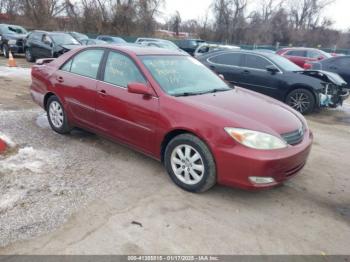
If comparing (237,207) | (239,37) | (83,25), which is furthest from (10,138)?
(239,37)

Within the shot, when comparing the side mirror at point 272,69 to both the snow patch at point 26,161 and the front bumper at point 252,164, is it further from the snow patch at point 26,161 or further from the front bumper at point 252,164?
the snow patch at point 26,161

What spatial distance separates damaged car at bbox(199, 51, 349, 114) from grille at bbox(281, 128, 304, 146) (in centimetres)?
474

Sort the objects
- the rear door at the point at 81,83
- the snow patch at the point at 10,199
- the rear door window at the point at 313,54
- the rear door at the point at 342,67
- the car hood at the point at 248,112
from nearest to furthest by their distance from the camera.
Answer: the snow patch at the point at 10,199, the car hood at the point at 248,112, the rear door at the point at 81,83, the rear door at the point at 342,67, the rear door window at the point at 313,54

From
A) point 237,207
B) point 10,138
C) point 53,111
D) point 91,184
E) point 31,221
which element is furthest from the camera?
point 53,111

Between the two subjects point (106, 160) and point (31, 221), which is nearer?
point (31, 221)

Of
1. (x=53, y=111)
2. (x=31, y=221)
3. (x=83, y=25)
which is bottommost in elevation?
(x=31, y=221)

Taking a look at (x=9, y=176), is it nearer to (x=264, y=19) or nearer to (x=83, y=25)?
(x=83, y=25)

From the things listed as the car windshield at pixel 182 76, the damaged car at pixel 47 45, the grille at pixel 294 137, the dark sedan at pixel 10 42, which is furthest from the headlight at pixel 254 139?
the dark sedan at pixel 10 42

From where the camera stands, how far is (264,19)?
52500mm

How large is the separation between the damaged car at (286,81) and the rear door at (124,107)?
510 centimetres

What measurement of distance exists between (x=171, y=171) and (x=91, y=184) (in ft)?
3.12

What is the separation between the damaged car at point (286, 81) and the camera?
8.20 m

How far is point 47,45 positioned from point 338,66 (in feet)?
39.8

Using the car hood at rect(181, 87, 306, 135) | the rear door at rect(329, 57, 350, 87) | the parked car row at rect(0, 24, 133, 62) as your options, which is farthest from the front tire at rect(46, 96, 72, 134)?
the rear door at rect(329, 57, 350, 87)
